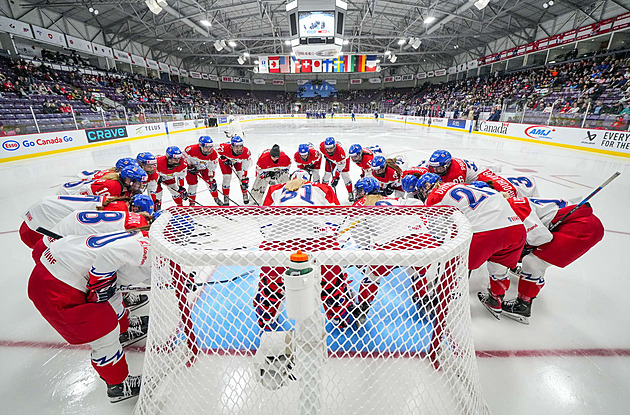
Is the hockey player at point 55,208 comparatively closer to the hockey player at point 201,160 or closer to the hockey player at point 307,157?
the hockey player at point 201,160

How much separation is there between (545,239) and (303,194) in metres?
1.90

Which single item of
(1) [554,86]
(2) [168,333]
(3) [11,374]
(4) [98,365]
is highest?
(1) [554,86]

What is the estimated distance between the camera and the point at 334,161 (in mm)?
5297

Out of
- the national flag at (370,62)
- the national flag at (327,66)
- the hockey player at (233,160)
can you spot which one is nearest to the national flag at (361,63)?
the national flag at (370,62)

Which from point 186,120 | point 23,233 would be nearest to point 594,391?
point 23,233

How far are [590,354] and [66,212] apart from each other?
401 cm

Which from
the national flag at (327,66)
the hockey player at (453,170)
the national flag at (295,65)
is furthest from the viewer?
the national flag at (327,66)

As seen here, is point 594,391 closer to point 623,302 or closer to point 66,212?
point 623,302

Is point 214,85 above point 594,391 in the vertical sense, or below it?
above

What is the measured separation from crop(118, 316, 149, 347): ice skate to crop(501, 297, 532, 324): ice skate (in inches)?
118

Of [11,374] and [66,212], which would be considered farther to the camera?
[66,212]

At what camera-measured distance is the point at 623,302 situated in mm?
2514

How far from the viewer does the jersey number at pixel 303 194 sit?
211 cm

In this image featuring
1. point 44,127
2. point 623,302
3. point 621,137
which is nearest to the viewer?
point 623,302
